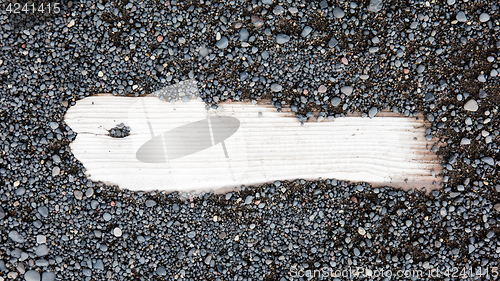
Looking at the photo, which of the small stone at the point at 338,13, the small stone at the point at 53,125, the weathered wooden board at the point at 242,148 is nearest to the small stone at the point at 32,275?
the weathered wooden board at the point at 242,148

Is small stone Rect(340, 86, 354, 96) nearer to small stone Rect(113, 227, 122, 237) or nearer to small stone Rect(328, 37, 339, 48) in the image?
small stone Rect(328, 37, 339, 48)

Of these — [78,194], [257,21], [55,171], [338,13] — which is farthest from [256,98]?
[55,171]

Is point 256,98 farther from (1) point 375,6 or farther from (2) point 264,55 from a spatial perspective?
(1) point 375,6

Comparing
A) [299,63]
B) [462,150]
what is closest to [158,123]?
[299,63]

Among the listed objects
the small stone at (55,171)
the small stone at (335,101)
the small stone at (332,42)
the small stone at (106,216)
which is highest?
the small stone at (332,42)

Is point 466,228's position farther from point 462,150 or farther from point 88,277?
point 88,277

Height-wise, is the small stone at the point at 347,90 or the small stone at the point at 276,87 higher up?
the small stone at the point at 276,87

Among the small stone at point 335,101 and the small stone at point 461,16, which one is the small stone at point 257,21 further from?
the small stone at point 461,16
